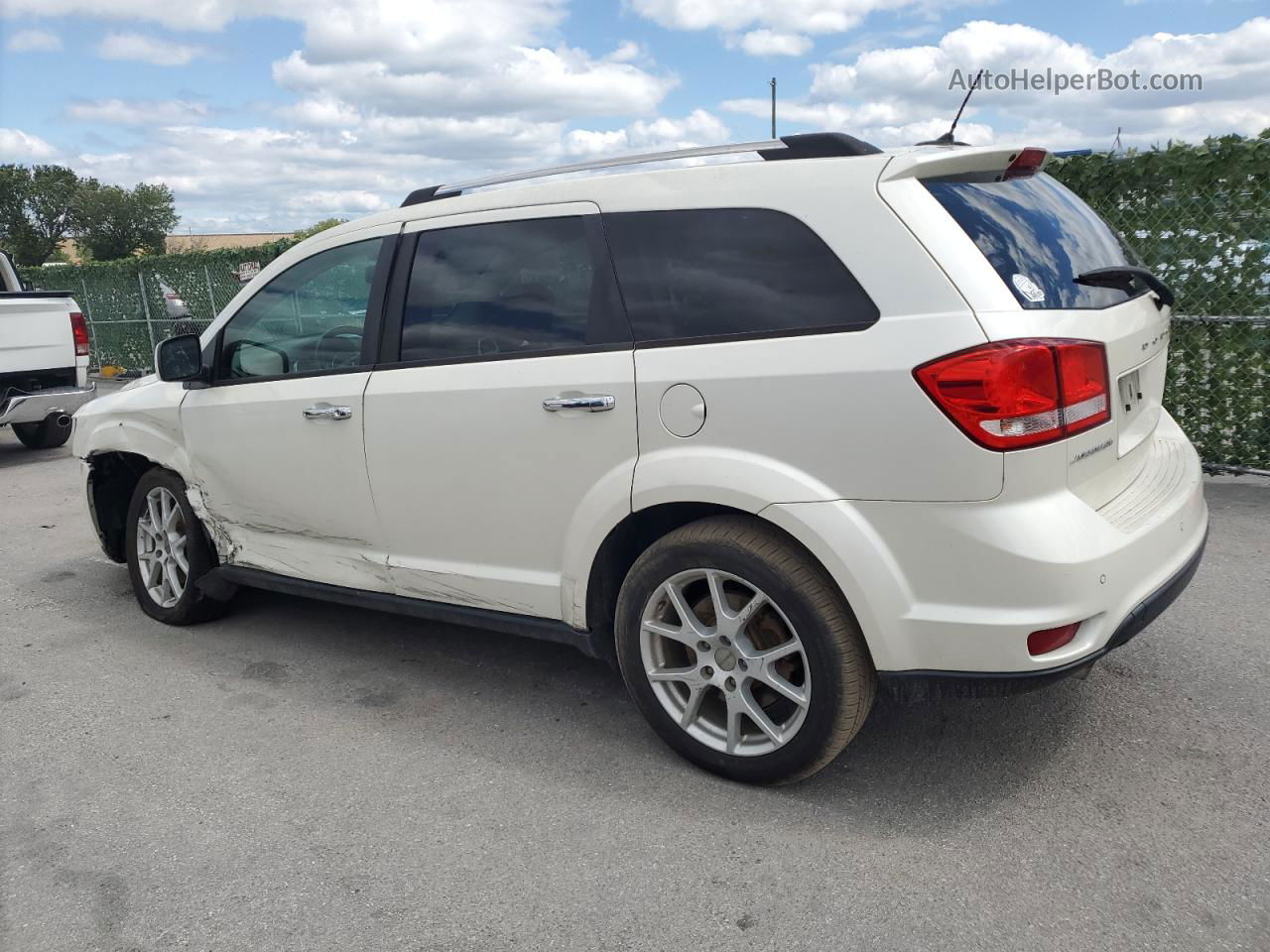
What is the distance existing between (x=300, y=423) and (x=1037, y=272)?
268 centimetres

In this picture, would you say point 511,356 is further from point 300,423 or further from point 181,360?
point 181,360

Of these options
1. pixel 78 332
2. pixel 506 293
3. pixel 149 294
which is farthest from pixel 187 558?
pixel 149 294

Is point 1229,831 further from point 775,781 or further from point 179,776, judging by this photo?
point 179,776

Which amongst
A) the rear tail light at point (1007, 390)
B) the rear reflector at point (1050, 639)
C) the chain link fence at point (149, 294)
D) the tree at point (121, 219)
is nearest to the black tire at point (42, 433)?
the chain link fence at point (149, 294)

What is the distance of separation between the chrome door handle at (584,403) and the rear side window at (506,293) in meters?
0.18

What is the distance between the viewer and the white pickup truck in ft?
30.9

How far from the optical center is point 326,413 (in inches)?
150

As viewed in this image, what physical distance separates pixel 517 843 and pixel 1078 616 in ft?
5.30

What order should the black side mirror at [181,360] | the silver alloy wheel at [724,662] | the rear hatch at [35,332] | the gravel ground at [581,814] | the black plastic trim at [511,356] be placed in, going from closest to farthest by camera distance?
the gravel ground at [581,814] → the silver alloy wheel at [724,662] → the black plastic trim at [511,356] → the black side mirror at [181,360] → the rear hatch at [35,332]

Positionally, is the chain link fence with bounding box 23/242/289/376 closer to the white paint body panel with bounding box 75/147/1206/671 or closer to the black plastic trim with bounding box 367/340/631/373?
the black plastic trim with bounding box 367/340/631/373

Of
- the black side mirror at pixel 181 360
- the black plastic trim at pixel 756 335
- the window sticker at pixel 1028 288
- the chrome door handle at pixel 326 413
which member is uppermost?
the window sticker at pixel 1028 288

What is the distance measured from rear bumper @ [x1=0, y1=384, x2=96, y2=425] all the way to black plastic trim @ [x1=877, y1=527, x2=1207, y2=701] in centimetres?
933

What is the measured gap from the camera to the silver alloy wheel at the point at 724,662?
2924 mm

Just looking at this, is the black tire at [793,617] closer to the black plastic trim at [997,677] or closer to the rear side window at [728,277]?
the black plastic trim at [997,677]
